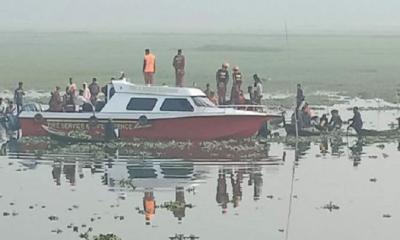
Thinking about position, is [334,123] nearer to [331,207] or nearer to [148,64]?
[148,64]

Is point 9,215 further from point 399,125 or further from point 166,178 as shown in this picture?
point 399,125

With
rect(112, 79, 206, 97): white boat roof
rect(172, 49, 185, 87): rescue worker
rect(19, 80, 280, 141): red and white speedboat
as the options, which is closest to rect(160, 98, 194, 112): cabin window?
rect(19, 80, 280, 141): red and white speedboat

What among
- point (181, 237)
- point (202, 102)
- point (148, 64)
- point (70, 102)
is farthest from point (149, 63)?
point (181, 237)

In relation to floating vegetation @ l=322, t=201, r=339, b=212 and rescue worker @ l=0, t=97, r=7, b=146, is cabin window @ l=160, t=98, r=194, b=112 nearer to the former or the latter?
rescue worker @ l=0, t=97, r=7, b=146

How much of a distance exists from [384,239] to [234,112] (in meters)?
13.8

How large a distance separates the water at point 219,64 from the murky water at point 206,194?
22.3 meters

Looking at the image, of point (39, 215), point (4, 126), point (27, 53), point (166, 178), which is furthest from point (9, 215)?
point (27, 53)

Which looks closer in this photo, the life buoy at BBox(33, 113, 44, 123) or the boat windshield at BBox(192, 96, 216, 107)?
the boat windshield at BBox(192, 96, 216, 107)

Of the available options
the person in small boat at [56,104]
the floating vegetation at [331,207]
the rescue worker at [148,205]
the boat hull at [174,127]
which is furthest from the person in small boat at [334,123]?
the floating vegetation at [331,207]

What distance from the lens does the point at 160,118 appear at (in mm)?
36062

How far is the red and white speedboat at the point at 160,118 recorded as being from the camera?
36.0 m

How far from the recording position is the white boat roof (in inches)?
1415

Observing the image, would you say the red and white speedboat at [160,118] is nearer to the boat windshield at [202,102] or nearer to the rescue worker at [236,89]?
the boat windshield at [202,102]

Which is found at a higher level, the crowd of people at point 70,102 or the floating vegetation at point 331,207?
the crowd of people at point 70,102
